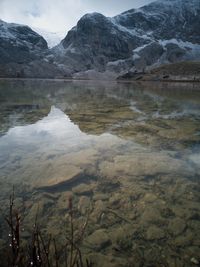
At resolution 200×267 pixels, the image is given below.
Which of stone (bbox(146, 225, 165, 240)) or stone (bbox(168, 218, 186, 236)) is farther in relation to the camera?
→ stone (bbox(168, 218, 186, 236))

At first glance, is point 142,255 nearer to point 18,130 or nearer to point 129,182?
point 129,182

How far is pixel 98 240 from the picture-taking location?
430 centimetres

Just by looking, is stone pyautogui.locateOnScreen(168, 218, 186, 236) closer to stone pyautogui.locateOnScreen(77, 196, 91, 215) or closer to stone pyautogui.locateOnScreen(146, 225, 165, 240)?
stone pyautogui.locateOnScreen(146, 225, 165, 240)

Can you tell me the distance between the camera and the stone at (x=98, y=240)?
13.7 ft

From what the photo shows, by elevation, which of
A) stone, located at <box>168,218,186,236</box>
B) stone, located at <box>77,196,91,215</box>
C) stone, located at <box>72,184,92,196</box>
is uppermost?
stone, located at <box>72,184,92,196</box>

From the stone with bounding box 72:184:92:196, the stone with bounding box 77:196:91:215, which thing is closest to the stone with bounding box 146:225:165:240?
the stone with bounding box 77:196:91:215

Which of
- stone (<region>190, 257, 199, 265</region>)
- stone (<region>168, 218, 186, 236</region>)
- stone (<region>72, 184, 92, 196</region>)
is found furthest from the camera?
stone (<region>72, 184, 92, 196</region>)

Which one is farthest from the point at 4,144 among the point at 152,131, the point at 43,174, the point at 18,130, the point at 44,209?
the point at 152,131

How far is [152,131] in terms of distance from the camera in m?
12.0

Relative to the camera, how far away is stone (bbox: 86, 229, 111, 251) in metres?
4.17

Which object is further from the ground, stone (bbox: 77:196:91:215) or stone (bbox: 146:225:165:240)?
stone (bbox: 77:196:91:215)

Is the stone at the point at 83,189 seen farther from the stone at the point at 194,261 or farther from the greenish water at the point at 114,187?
the stone at the point at 194,261

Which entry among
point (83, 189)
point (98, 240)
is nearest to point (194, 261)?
point (98, 240)

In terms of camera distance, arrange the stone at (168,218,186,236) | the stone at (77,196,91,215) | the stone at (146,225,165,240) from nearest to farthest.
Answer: the stone at (146,225,165,240) → the stone at (168,218,186,236) → the stone at (77,196,91,215)
